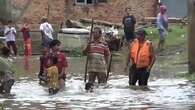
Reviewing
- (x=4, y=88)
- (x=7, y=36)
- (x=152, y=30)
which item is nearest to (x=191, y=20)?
(x=4, y=88)

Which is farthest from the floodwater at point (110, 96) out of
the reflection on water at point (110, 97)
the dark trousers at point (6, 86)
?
the dark trousers at point (6, 86)

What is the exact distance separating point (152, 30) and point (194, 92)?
1608 centimetres

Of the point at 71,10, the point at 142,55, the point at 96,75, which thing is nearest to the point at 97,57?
the point at 96,75

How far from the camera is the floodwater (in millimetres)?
13766

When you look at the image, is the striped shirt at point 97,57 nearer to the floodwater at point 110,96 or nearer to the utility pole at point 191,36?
the floodwater at point 110,96

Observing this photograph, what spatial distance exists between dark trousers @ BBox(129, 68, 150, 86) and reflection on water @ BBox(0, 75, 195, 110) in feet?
0.78

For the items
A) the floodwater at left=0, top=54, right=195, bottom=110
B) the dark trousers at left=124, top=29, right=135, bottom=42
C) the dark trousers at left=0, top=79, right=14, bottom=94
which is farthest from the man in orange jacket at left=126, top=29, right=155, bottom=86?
the dark trousers at left=124, top=29, right=135, bottom=42

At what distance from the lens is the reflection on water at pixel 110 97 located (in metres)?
13.9

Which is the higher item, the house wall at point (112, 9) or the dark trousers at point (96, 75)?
the house wall at point (112, 9)

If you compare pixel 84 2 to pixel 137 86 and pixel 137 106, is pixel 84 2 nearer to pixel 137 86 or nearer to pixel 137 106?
pixel 137 86

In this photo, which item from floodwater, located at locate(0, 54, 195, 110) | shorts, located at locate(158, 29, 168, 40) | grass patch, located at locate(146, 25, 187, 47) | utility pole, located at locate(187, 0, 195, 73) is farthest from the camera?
grass patch, located at locate(146, 25, 187, 47)

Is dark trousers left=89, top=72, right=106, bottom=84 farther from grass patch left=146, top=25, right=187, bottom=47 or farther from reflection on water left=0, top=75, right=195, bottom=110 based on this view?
grass patch left=146, top=25, right=187, bottom=47

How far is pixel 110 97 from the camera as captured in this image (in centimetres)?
1524

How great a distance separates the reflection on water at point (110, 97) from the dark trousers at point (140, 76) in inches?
9.3
